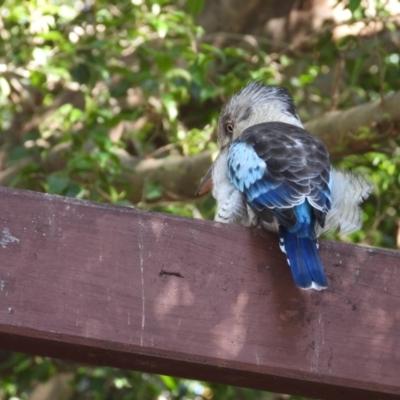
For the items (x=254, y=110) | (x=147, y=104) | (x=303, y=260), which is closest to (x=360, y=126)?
(x=254, y=110)

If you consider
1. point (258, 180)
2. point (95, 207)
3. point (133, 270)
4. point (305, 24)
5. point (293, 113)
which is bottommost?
point (133, 270)

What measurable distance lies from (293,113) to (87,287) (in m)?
2.11

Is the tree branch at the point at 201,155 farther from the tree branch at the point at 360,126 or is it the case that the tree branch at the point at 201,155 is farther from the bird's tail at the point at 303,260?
the bird's tail at the point at 303,260

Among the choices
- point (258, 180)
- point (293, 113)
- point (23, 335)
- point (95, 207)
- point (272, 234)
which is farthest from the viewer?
point (293, 113)

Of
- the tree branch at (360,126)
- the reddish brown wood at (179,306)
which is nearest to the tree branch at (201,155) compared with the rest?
the tree branch at (360,126)

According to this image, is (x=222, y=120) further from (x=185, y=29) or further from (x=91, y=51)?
(x=91, y=51)

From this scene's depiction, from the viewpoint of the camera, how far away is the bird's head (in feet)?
12.2

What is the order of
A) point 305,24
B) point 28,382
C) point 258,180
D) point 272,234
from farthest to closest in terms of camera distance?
1. point 305,24
2. point 28,382
3. point 258,180
4. point 272,234

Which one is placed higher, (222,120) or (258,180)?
(222,120)

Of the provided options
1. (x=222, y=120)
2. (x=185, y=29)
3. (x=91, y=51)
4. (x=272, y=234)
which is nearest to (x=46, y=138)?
(x=91, y=51)

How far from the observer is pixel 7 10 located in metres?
5.06

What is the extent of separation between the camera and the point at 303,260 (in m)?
1.98

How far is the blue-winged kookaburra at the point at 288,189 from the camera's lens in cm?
232

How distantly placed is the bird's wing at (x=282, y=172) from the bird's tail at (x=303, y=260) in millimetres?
125
